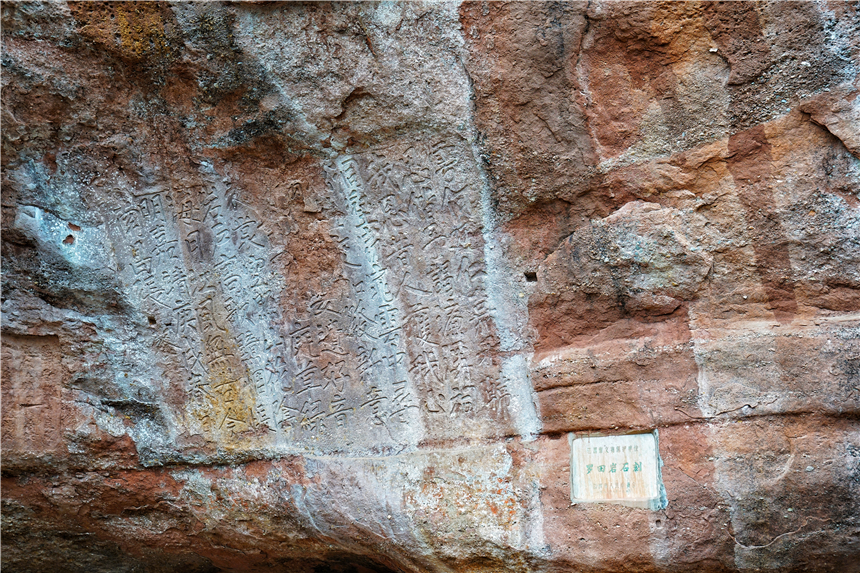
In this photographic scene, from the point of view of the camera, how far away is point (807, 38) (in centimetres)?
286

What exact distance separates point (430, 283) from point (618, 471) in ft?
3.88

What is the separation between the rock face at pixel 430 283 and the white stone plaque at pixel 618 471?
0.06 ft

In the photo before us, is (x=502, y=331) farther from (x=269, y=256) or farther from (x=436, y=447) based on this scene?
(x=269, y=256)

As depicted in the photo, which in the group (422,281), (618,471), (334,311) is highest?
(422,281)

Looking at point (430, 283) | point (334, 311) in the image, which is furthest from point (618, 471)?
point (334, 311)

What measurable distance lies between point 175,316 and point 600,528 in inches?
89.0

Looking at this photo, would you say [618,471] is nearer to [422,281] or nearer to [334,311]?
[422,281]

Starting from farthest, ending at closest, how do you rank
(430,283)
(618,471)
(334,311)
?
1. (334,311)
2. (430,283)
3. (618,471)

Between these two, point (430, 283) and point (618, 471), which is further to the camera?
point (430, 283)

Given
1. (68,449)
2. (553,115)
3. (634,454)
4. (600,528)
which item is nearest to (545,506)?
(600,528)

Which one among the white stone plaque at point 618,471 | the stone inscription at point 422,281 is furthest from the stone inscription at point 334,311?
the white stone plaque at point 618,471

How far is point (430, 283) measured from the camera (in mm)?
3488

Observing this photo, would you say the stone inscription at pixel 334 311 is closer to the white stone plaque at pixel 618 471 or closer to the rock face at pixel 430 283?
the rock face at pixel 430 283

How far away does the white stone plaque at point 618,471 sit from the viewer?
311 centimetres
